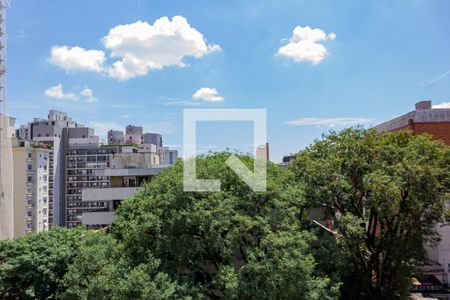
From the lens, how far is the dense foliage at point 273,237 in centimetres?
684

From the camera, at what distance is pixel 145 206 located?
7.84 m

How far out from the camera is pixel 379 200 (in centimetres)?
798

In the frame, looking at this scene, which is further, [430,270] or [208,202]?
[430,270]

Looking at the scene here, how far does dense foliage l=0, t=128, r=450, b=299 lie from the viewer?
6840 millimetres

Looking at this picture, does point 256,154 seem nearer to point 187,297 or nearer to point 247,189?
point 247,189

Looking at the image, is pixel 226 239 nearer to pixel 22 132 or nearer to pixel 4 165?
pixel 4 165

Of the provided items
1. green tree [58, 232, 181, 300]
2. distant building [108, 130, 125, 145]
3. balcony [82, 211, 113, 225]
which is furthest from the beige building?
distant building [108, 130, 125, 145]

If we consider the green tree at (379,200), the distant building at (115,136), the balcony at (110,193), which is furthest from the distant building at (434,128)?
the distant building at (115,136)

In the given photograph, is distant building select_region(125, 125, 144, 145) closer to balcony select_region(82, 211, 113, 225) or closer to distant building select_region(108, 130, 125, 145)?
distant building select_region(108, 130, 125, 145)

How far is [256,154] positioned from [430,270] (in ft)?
25.0

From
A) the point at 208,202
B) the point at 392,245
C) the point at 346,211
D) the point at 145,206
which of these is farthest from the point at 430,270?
the point at 145,206

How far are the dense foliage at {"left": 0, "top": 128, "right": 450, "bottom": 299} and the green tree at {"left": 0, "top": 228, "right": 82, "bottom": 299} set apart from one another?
26mm

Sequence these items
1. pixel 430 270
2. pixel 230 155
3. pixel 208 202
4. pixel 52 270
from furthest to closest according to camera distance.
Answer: pixel 430 270 < pixel 52 270 < pixel 230 155 < pixel 208 202

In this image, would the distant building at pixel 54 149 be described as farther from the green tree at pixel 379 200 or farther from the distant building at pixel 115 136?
the green tree at pixel 379 200
